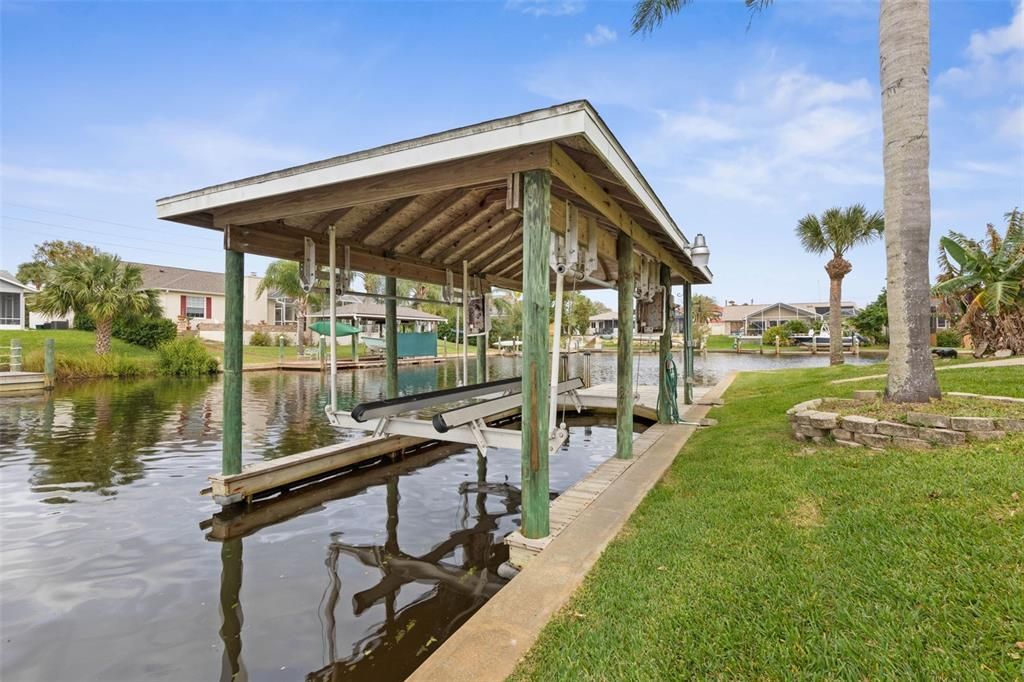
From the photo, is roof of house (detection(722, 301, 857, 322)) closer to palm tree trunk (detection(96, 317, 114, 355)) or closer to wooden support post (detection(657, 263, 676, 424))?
wooden support post (detection(657, 263, 676, 424))

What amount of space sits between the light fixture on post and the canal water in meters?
3.61

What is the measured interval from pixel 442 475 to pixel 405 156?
16.0ft

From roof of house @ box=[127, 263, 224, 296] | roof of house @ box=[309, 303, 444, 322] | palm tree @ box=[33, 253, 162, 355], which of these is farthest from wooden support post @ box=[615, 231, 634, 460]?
roof of house @ box=[127, 263, 224, 296]

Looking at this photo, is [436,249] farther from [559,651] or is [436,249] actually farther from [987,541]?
[987,541]

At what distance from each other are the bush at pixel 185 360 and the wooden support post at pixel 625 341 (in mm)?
20722

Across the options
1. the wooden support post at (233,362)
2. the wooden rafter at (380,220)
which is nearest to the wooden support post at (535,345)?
the wooden rafter at (380,220)

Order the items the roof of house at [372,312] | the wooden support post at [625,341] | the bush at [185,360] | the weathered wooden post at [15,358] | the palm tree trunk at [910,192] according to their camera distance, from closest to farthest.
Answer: the palm tree trunk at [910,192], the wooden support post at [625,341], the weathered wooden post at [15,358], the bush at [185,360], the roof of house at [372,312]

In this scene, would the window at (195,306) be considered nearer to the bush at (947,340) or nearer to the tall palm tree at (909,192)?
the tall palm tree at (909,192)

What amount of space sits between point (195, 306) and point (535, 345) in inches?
1542

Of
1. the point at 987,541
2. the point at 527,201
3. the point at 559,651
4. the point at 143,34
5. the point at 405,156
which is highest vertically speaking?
the point at 143,34

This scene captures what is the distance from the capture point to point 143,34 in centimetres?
1299

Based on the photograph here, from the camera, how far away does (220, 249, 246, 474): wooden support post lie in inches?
215

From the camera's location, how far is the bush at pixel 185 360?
67.3 feet

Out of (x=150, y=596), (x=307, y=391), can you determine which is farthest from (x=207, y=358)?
(x=150, y=596)
